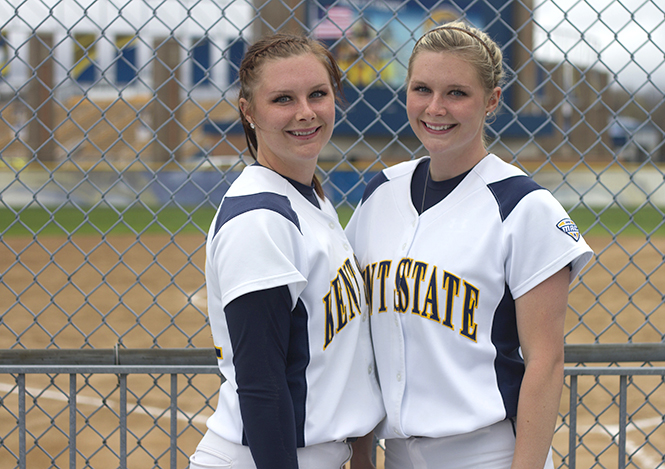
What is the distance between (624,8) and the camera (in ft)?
7.97

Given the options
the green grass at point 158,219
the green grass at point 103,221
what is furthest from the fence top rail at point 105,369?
the green grass at point 158,219

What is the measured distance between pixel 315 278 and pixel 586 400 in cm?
426

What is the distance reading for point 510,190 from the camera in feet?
5.01

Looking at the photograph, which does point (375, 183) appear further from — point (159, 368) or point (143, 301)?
point (143, 301)

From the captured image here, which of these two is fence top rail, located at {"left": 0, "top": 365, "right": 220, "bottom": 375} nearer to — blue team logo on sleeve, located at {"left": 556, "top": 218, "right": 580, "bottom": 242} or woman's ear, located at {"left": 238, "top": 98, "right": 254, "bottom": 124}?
woman's ear, located at {"left": 238, "top": 98, "right": 254, "bottom": 124}

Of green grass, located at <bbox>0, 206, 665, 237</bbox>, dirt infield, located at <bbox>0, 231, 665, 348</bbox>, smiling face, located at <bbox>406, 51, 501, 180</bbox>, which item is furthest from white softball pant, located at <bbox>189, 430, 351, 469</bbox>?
green grass, located at <bbox>0, 206, 665, 237</bbox>

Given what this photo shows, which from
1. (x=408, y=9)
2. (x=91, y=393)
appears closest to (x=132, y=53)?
(x=408, y=9)

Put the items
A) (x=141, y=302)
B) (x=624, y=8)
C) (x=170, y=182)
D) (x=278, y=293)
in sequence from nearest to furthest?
1. (x=278, y=293)
2. (x=624, y=8)
3. (x=141, y=302)
4. (x=170, y=182)

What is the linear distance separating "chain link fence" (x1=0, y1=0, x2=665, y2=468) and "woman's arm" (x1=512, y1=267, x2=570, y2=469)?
0.78 metres

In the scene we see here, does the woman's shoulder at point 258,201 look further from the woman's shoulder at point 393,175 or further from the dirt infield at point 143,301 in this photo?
the dirt infield at point 143,301

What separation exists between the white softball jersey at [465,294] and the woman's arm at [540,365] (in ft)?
0.14

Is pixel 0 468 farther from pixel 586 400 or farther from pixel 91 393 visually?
pixel 586 400

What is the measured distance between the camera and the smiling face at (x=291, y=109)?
1.51m

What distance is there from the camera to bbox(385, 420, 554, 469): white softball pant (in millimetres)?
1522
